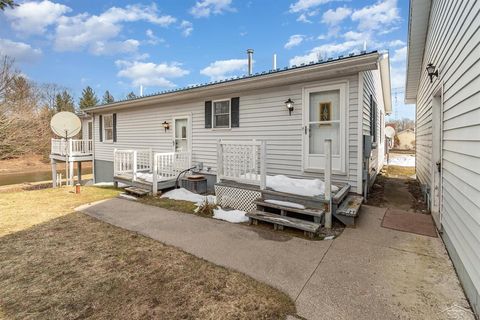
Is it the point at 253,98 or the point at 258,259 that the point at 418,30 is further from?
the point at 258,259

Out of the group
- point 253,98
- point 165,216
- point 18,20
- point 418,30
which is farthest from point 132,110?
point 418,30

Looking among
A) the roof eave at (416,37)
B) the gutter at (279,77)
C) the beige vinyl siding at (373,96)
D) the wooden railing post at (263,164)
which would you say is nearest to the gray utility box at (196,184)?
the gutter at (279,77)

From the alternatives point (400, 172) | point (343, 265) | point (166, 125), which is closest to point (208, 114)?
point (166, 125)

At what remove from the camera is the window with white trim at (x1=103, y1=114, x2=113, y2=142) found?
37.9 feet

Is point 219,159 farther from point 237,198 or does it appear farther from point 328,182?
point 328,182

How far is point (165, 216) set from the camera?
4.97 m

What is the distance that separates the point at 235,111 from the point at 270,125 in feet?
3.96

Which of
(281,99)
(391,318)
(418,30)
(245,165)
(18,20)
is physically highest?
(18,20)

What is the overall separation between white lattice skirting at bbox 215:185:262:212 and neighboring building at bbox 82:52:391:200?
1.55 metres

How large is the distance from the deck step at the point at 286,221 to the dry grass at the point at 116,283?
4.88 feet

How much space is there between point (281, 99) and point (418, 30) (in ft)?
14.2

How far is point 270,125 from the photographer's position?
21.3 ft

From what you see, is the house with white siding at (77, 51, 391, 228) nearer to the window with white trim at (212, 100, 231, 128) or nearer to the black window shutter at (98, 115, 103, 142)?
the window with white trim at (212, 100, 231, 128)

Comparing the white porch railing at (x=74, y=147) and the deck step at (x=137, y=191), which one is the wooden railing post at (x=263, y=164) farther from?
the white porch railing at (x=74, y=147)
